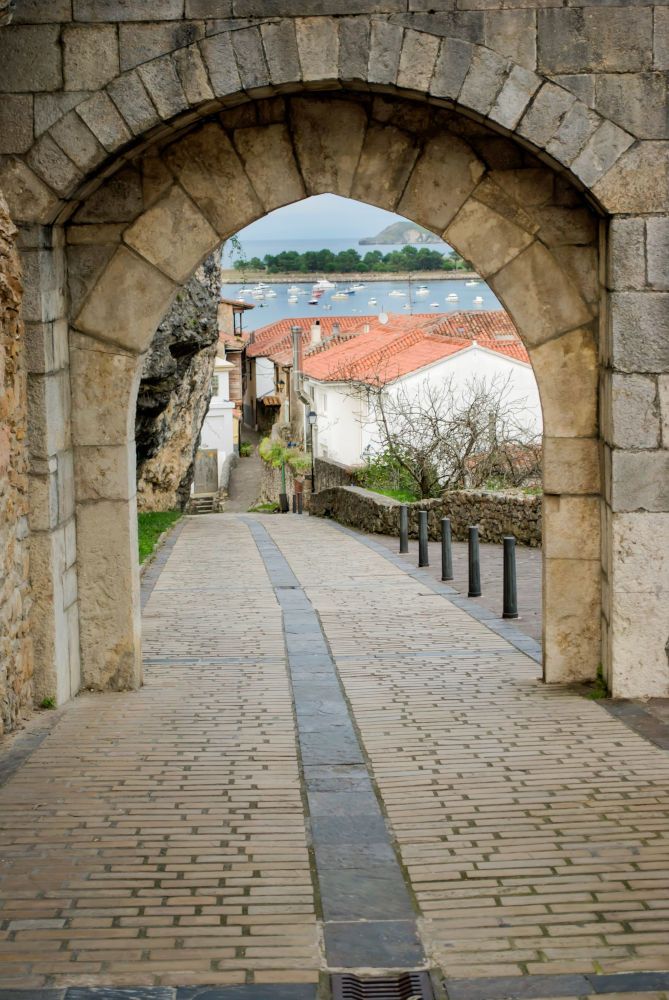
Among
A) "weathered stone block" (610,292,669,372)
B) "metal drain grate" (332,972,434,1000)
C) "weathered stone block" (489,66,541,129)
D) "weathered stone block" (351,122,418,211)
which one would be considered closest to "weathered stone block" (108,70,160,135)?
"weathered stone block" (351,122,418,211)

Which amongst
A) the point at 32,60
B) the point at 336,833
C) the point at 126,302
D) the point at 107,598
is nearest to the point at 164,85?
the point at 32,60

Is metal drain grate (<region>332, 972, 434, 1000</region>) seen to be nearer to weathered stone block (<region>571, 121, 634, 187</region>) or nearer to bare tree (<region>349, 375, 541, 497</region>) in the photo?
weathered stone block (<region>571, 121, 634, 187</region>)

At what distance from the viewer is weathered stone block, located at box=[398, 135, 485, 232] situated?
22.9ft

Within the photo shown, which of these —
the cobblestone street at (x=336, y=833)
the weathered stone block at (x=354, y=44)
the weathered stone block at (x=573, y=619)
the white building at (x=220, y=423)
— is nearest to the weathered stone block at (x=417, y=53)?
the weathered stone block at (x=354, y=44)

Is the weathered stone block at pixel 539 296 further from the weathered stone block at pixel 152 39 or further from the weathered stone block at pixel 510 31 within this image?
the weathered stone block at pixel 152 39

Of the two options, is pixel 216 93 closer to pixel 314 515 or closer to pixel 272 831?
pixel 272 831

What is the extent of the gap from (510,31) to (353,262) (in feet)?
400

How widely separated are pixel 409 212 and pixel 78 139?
6.29ft

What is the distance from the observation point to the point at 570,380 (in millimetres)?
7055

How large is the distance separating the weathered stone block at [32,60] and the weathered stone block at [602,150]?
276 cm

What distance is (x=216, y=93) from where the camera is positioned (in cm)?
634

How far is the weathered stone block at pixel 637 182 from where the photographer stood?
254 inches

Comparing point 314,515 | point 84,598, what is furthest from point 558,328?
point 314,515

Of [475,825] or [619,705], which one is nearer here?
[475,825]
